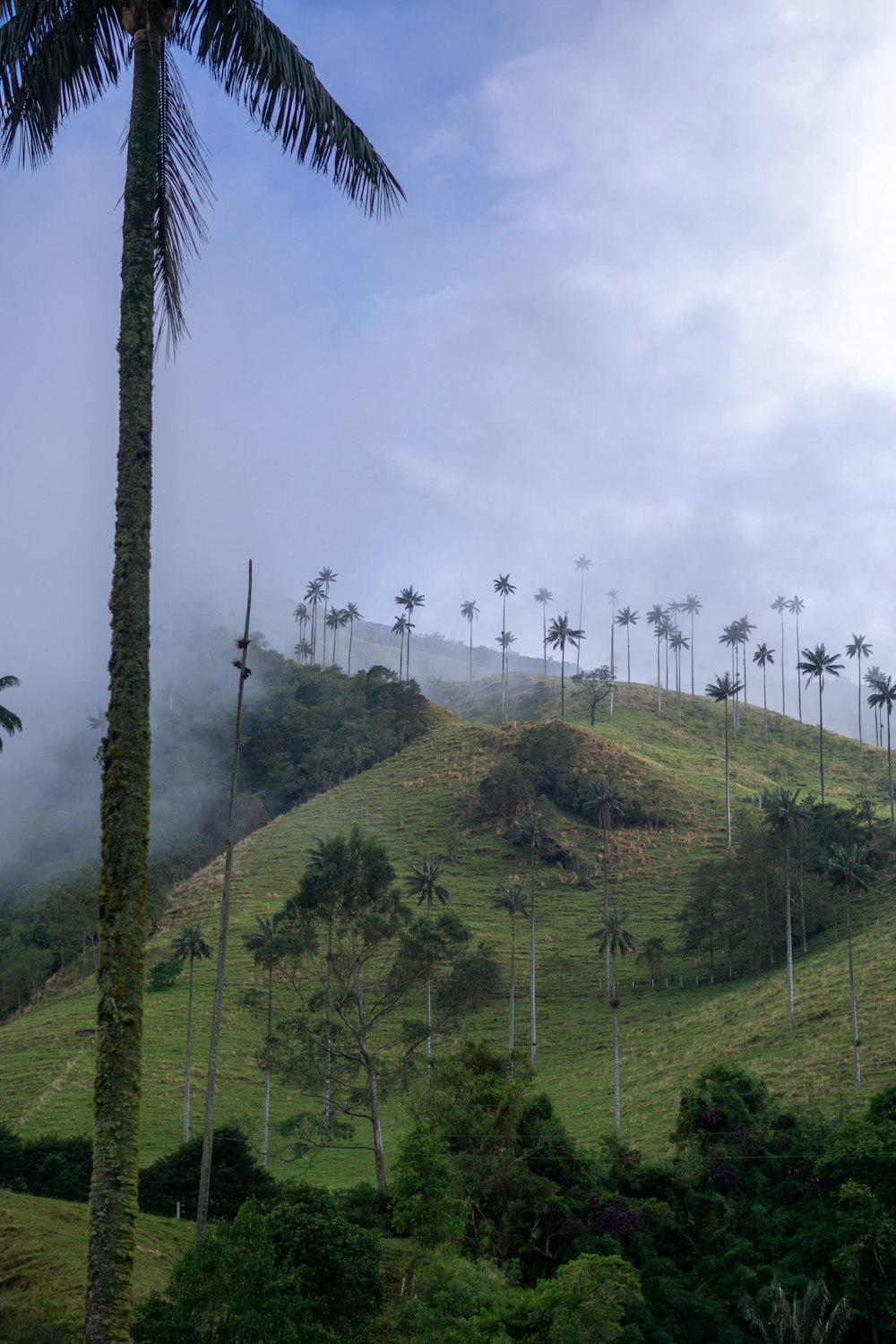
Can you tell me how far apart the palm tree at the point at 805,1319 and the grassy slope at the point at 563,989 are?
14758 millimetres

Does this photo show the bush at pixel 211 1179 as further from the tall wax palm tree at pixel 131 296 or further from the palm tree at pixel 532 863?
the tall wax palm tree at pixel 131 296

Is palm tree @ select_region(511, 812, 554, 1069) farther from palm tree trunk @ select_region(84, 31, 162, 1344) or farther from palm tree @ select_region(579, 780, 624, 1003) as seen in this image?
palm tree trunk @ select_region(84, 31, 162, 1344)

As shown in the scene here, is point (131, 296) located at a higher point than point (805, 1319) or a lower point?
higher

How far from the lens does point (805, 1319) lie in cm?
3631

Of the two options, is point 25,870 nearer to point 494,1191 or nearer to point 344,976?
point 344,976

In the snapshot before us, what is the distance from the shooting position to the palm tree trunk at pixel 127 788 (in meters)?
8.94

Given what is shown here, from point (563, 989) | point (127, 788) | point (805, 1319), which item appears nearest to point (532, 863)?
point (563, 989)

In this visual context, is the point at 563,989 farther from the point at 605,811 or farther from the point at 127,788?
the point at 127,788

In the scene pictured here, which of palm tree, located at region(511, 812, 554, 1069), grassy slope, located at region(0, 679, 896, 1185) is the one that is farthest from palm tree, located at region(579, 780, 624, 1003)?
palm tree, located at region(511, 812, 554, 1069)

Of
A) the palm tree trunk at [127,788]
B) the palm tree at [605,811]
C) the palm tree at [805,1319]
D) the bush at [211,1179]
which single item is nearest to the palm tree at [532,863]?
the palm tree at [605,811]

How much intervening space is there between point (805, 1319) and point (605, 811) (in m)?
67.8

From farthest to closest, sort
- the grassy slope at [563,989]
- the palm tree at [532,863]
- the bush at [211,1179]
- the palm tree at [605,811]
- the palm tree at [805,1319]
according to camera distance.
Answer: the palm tree at [605,811] < the palm tree at [532,863] < the grassy slope at [563,989] < the bush at [211,1179] < the palm tree at [805,1319]

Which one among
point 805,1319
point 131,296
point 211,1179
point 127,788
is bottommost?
point 805,1319

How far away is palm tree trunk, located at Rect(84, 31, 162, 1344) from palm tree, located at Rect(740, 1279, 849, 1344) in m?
34.5
